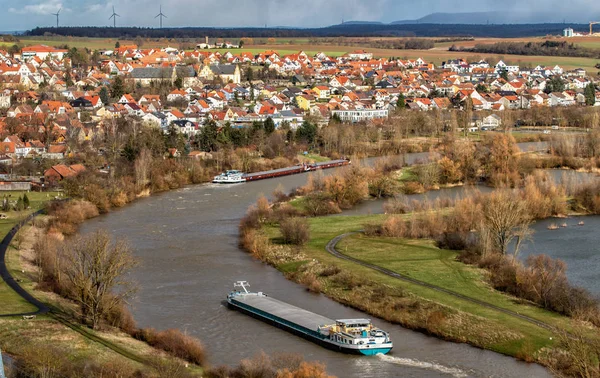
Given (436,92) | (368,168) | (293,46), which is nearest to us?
(368,168)

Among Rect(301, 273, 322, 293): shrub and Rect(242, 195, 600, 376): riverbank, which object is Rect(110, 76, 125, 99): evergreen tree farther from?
Rect(301, 273, 322, 293): shrub

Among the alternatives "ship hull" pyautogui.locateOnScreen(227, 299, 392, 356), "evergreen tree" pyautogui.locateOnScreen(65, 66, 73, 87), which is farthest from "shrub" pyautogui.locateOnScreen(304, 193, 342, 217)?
"evergreen tree" pyautogui.locateOnScreen(65, 66, 73, 87)

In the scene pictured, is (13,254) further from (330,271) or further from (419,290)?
(419,290)

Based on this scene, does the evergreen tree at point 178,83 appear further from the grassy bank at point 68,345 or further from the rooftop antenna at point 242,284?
the rooftop antenna at point 242,284

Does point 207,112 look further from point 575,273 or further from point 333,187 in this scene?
point 575,273

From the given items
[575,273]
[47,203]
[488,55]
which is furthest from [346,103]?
[488,55]

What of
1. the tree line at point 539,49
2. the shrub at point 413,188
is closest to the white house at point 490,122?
the shrub at point 413,188
